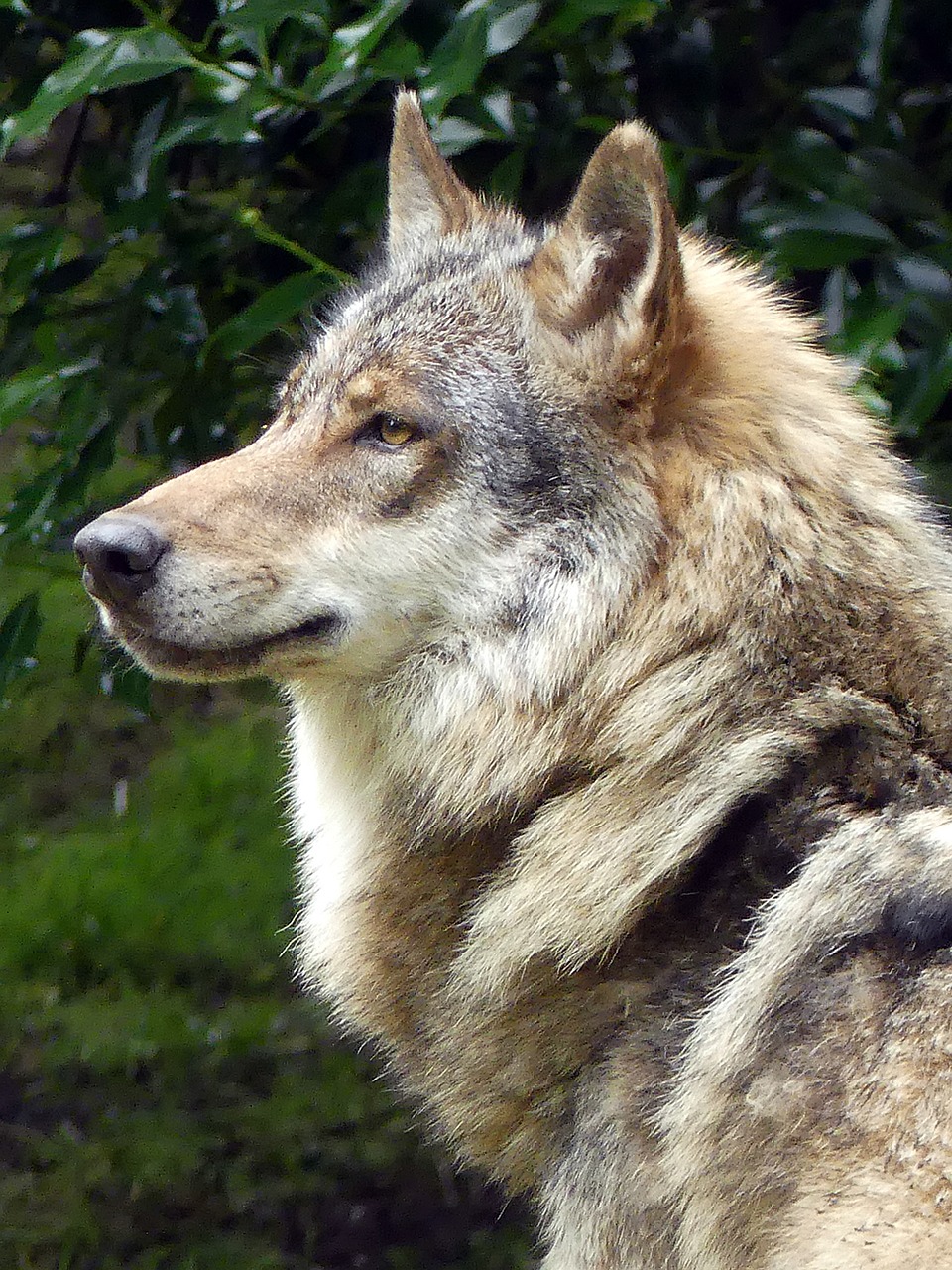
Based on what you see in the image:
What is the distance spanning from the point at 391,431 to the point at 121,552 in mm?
555

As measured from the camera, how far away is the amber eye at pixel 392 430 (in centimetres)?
283

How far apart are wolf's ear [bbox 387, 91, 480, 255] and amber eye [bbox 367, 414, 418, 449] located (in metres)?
0.66

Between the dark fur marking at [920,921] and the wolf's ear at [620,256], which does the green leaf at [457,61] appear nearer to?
Answer: the wolf's ear at [620,256]

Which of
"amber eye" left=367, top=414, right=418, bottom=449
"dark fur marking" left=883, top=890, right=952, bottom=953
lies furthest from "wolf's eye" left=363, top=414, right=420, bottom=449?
"dark fur marking" left=883, top=890, right=952, bottom=953

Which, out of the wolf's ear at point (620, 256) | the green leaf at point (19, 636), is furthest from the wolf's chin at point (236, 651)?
the green leaf at point (19, 636)

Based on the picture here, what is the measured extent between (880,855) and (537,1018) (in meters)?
0.69

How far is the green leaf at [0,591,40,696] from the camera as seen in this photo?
150 inches

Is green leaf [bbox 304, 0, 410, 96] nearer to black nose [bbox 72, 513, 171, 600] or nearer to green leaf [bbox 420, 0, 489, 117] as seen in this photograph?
green leaf [bbox 420, 0, 489, 117]

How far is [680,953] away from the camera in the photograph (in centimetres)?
253

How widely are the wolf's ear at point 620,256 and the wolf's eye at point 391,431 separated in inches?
13.2

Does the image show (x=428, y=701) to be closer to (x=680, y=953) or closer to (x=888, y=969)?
(x=680, y=953)

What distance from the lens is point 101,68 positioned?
2.93m

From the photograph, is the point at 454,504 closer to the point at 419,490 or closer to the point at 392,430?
the point at 419,490

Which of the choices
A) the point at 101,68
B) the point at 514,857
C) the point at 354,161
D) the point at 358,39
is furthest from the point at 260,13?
the point at 514,857
